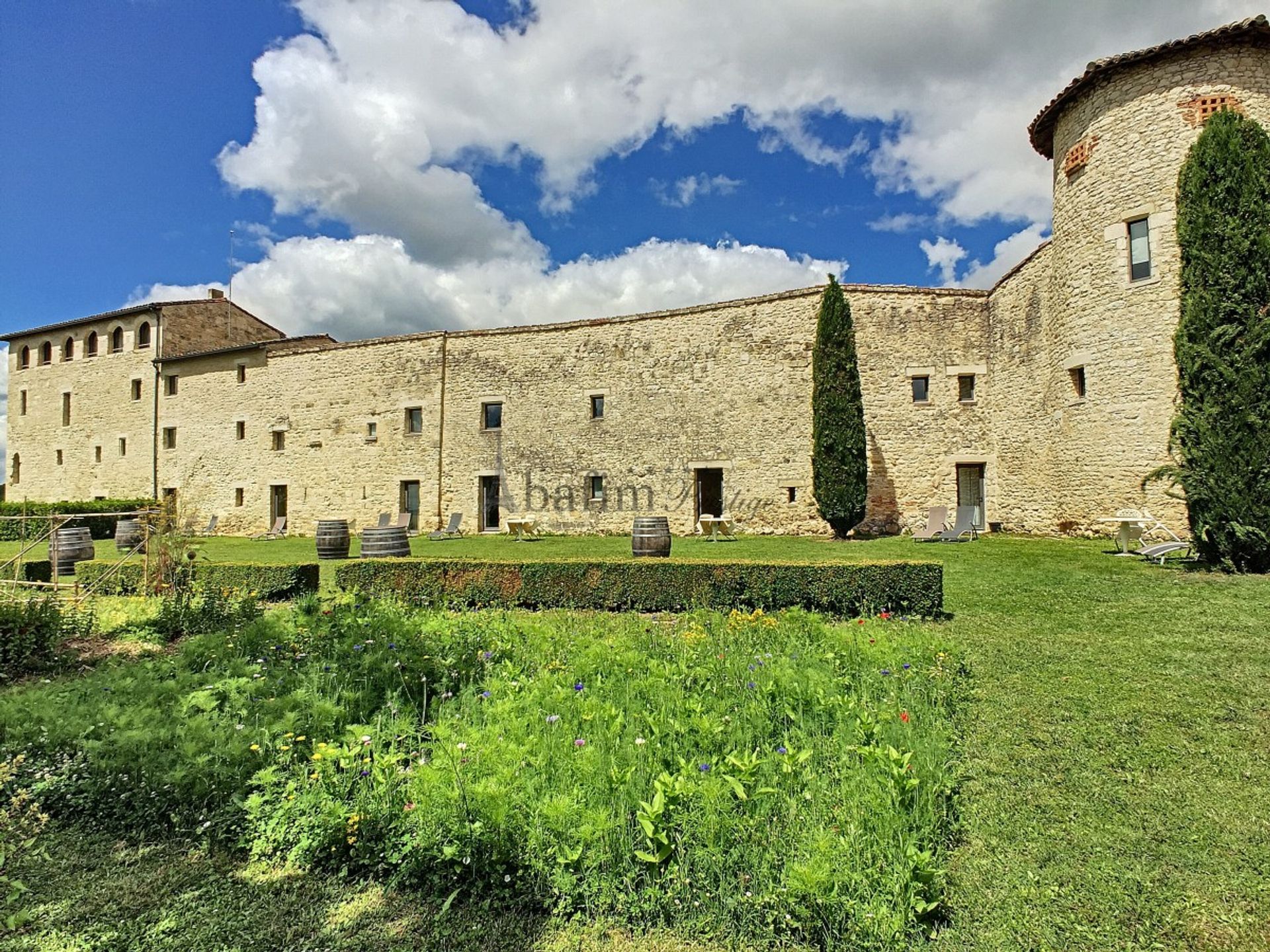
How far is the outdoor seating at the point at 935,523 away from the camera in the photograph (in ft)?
53.2

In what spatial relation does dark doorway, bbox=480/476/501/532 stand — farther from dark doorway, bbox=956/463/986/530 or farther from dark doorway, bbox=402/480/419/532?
dark doorway, bbox=956/463/986/530

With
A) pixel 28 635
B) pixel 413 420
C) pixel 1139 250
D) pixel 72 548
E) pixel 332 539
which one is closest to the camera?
pixel 28 635

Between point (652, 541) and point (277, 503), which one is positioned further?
point (277, 503)

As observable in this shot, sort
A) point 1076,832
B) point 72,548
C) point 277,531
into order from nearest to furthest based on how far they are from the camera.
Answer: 1. point 1076,832
2. point 72,548
3. point 277,531

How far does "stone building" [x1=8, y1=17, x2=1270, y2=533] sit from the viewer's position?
12359mm

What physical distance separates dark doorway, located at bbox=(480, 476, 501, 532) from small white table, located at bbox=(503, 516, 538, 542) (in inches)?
29.5

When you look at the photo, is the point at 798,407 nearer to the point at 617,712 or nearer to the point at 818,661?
the point at 818,661

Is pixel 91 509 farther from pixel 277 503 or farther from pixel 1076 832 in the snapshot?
pixel 1076 832

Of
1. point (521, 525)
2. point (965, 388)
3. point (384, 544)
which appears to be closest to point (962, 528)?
point (965, 388)

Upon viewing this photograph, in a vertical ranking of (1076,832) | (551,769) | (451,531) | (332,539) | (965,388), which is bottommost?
(1076,832)

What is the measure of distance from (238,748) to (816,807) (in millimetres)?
3082

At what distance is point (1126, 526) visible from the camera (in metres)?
11.3

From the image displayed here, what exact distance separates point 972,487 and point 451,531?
1676 centimetres

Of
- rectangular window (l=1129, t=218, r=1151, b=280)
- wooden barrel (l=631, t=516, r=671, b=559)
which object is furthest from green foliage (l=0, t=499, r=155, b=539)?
rectangular window (l=1129, t=218, r=1151, b=280)
